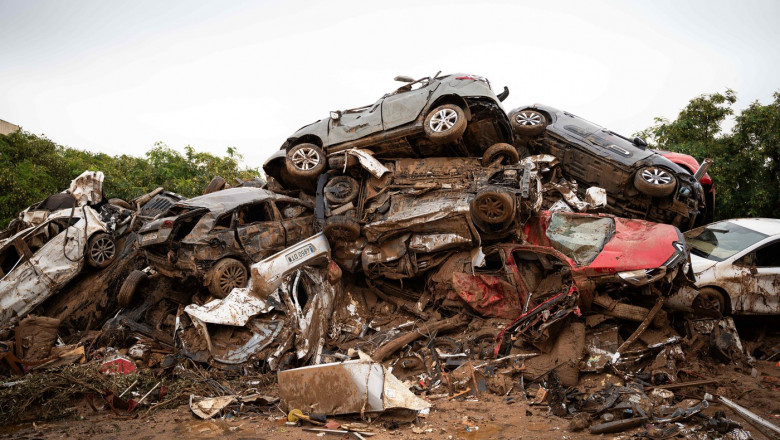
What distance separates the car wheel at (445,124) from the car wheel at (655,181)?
4096 millimetres

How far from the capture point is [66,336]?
8.18 metres

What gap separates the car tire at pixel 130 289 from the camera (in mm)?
7723

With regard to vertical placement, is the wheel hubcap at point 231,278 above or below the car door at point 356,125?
below

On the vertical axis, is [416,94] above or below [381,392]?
above

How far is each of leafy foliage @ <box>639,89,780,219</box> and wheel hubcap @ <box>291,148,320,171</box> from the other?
10681 millimetres

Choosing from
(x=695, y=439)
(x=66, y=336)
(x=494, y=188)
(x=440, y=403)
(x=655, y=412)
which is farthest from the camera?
(x=66, y=336)

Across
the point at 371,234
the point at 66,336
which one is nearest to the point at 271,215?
the point at 371,234

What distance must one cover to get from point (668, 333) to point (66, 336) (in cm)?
956

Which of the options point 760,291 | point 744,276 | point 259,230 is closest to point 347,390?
point 259,230

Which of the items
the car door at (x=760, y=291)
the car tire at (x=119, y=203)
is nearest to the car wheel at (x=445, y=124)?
the car door at (x=760, y=291)

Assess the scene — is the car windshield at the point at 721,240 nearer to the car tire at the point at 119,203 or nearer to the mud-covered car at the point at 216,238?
the mud-covered car at the point at 216,238

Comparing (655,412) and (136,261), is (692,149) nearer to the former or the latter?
(655,412)

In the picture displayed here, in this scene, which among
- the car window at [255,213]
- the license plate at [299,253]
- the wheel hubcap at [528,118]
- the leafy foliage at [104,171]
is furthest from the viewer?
the leafy foliage at [104,171]

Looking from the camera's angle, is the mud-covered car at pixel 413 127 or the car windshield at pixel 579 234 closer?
the car windshield at pixel 579 234
